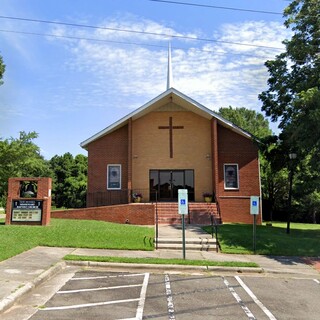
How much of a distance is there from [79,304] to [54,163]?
45797 mm

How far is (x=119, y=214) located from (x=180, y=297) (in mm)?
13027

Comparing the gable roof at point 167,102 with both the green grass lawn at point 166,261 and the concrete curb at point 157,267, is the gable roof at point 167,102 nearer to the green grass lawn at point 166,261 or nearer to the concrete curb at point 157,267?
the green grass lawn at point 166,261

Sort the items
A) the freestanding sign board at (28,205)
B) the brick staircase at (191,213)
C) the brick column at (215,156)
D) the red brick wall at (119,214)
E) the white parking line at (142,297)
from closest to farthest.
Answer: the white parking line at (142,297) < the freestanding sign board at (28,205) < the red brick wall at (119,214) < the brick staircase at (191,213) < the brick column at (215,156)

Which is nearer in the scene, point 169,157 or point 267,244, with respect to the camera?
point 267,244

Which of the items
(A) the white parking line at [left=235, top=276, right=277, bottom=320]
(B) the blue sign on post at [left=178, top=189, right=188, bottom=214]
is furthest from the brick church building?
(A) the white parking line at [left=235, top=276, right=277, bottom=320]

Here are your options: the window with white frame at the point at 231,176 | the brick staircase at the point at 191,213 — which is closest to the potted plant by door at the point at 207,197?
the brick staircase at the point at 191,213

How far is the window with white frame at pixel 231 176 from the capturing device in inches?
904

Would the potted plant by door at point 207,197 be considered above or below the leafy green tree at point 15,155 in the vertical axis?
below

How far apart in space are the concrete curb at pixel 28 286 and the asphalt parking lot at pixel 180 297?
1.73ft

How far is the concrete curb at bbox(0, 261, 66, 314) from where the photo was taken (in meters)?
6.21

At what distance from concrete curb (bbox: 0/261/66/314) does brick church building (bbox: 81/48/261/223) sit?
43.4 ft

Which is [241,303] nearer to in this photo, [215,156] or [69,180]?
[215,156]

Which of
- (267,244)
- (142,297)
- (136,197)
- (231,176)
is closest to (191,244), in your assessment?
(267,244)

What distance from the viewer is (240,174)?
22.9m
